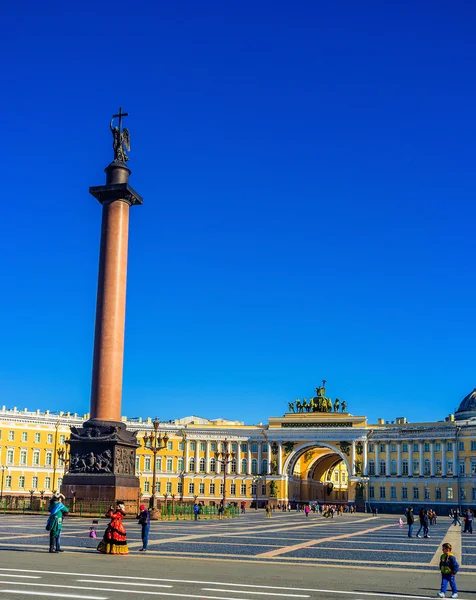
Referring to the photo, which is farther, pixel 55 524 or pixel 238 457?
pixel 238 457

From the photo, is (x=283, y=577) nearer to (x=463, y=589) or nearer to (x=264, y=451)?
(x=463, y=589)

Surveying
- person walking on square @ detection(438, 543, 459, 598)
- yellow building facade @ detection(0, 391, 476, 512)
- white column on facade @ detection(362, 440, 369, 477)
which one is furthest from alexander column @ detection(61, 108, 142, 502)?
white column on facade @ detection(362, 440, 369, 477)

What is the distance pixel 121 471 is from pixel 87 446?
2.25 meters

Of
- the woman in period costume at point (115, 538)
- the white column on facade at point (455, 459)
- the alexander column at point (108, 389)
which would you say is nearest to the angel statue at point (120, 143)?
the alexander column at point (108, 389)

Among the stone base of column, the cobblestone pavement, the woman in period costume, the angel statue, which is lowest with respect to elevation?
the cobblestone pavement

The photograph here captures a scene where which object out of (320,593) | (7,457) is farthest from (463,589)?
(7,457)

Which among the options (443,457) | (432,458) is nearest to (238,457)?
(432,458)

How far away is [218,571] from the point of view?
17.8 metres

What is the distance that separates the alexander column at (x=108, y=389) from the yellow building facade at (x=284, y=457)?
57.7 metres

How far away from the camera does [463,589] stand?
1612cm

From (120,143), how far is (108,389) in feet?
48.7

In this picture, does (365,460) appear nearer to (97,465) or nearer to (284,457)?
(284,457)

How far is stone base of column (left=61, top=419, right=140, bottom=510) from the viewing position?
38281mm

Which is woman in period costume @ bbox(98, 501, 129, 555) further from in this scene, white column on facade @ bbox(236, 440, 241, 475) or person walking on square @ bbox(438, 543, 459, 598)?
white column on facade @ bbox(236, 440, 241, 475)
